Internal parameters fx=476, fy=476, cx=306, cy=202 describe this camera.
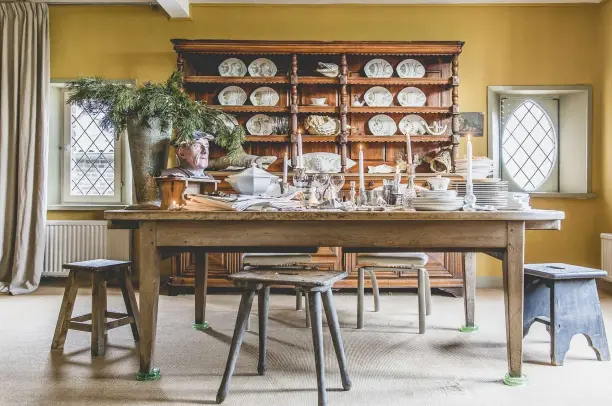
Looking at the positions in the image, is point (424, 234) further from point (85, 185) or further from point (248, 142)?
point (85, 185)

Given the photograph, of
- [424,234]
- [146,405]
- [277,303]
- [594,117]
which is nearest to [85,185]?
[277,303]

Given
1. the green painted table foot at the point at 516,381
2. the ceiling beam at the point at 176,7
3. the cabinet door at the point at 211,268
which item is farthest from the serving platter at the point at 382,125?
the green painted table foot at the point at 516,381

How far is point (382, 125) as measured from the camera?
478cm

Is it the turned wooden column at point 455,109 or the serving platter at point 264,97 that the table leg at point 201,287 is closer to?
the serving platter at point 264,97

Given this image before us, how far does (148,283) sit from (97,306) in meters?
0.62

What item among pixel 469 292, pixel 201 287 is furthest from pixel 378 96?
pixel 201 287

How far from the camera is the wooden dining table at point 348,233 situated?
6.72ft

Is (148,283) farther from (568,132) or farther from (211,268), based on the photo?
(568,132)

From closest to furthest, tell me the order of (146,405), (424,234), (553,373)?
1. (146,405)
2. (424,234)
3. (553,373)

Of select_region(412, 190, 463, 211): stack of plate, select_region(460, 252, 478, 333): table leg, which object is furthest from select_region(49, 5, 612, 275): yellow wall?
select_region(412, 190, 463, 211): stack of plate

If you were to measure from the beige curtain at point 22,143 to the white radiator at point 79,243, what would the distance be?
14cm

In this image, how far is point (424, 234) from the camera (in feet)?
6.87

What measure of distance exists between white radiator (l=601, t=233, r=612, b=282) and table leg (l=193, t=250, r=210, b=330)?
3.58m

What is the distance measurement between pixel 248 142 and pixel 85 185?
1.78 metres
